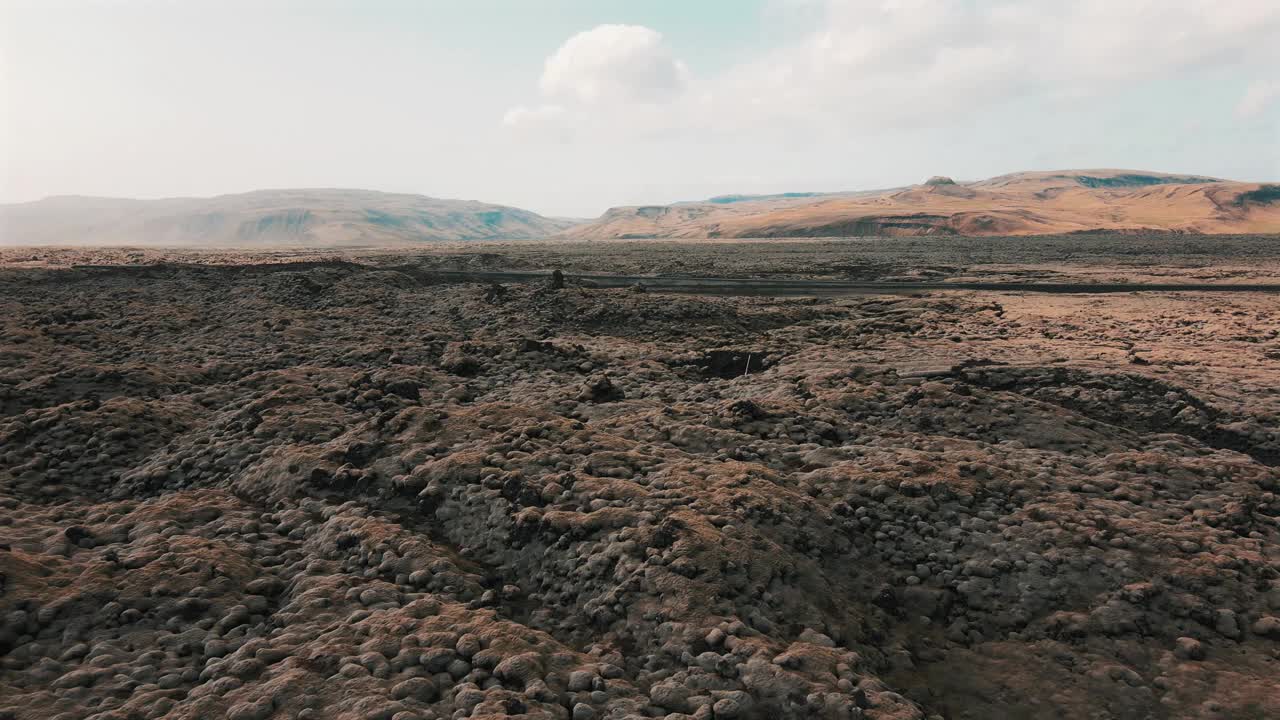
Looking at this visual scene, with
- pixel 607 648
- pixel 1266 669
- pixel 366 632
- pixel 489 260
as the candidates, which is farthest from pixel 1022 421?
pixel 489 260

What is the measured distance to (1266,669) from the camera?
285 inches

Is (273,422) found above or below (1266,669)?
above

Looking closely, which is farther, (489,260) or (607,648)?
(489,260)

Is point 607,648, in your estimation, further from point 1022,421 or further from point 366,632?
point 1022,421

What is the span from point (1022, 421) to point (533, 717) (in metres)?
11.7

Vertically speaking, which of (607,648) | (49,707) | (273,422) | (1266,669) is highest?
(273,422)

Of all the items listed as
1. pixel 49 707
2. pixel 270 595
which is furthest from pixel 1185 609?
pixel 49 707

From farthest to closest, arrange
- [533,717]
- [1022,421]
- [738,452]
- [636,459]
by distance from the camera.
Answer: [1022,421] < [738,452] < [636,459] < [533,717]

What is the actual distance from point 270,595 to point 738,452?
25.0ft

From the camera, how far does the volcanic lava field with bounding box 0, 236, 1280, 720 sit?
21.1ft

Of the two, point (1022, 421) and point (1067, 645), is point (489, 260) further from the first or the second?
point (1067, 645)

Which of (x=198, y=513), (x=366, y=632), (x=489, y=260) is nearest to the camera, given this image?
(x=366, y=632)

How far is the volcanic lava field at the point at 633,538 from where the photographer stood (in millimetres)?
6441

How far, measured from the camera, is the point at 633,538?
8602 mm
